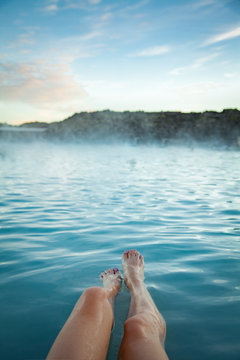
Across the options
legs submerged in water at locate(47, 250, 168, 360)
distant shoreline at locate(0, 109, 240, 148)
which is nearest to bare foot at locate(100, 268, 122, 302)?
legs submerged in water at locate(47, 250, 168, 360)

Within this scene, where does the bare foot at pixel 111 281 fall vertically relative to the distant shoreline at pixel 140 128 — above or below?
below

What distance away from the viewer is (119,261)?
261 centimetres

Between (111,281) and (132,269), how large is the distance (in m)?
0.27

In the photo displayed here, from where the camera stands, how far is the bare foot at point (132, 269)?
2.02 meters

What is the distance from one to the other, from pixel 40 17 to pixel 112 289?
63.3ft

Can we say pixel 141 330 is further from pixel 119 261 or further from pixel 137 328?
pixel 119 261

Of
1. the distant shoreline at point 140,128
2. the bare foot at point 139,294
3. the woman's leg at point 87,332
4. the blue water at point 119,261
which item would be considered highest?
the distant shoreline at point 140,128

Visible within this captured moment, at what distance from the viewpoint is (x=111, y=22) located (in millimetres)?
15344

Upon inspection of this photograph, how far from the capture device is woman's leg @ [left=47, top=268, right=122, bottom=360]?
39.6 inches

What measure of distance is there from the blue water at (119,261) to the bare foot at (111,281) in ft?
0.23

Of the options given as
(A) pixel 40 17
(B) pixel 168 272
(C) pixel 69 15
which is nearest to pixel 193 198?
(B) pixel 168 272

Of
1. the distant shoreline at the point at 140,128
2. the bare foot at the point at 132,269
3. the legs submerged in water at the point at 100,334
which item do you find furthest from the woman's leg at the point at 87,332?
the distant shoreline at the point at 140,128

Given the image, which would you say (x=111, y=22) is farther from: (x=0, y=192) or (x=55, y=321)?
(x=55, y=321)

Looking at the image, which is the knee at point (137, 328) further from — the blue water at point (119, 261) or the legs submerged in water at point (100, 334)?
the blue water at point (119, 261)
